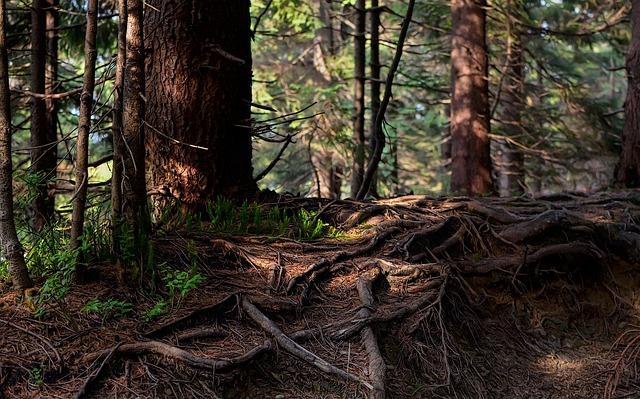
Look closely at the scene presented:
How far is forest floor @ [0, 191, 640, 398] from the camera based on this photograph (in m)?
3.49

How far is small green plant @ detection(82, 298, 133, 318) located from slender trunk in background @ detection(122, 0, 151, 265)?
1.97ft

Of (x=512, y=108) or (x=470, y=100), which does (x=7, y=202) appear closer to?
(x=470, y=100)

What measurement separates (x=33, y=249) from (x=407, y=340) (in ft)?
9.33

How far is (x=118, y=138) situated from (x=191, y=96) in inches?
52.5

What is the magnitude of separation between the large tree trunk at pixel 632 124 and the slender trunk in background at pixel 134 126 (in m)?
7.21

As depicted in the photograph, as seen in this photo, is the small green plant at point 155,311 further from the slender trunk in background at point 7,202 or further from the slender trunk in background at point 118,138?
the slender trunk in background at point 7,202

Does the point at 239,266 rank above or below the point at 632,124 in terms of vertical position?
below

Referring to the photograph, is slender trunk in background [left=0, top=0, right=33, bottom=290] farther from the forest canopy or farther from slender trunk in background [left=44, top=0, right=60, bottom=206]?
slender trunk in background [left=44, top=0, right=60, bottom=206]

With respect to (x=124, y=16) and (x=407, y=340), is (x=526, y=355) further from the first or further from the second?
(x=124, y=16)

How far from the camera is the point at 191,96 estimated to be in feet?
17.7

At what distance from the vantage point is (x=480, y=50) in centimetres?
1052

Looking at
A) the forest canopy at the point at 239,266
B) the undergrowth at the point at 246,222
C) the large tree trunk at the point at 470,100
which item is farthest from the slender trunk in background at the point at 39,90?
the large tree trunk at the point at 470,100

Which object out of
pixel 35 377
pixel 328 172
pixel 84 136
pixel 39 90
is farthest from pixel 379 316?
pixel 328 172

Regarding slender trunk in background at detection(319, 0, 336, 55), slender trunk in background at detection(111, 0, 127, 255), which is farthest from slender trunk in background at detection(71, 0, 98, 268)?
slender trunk in background at detection(319, 0, 336, 55)
